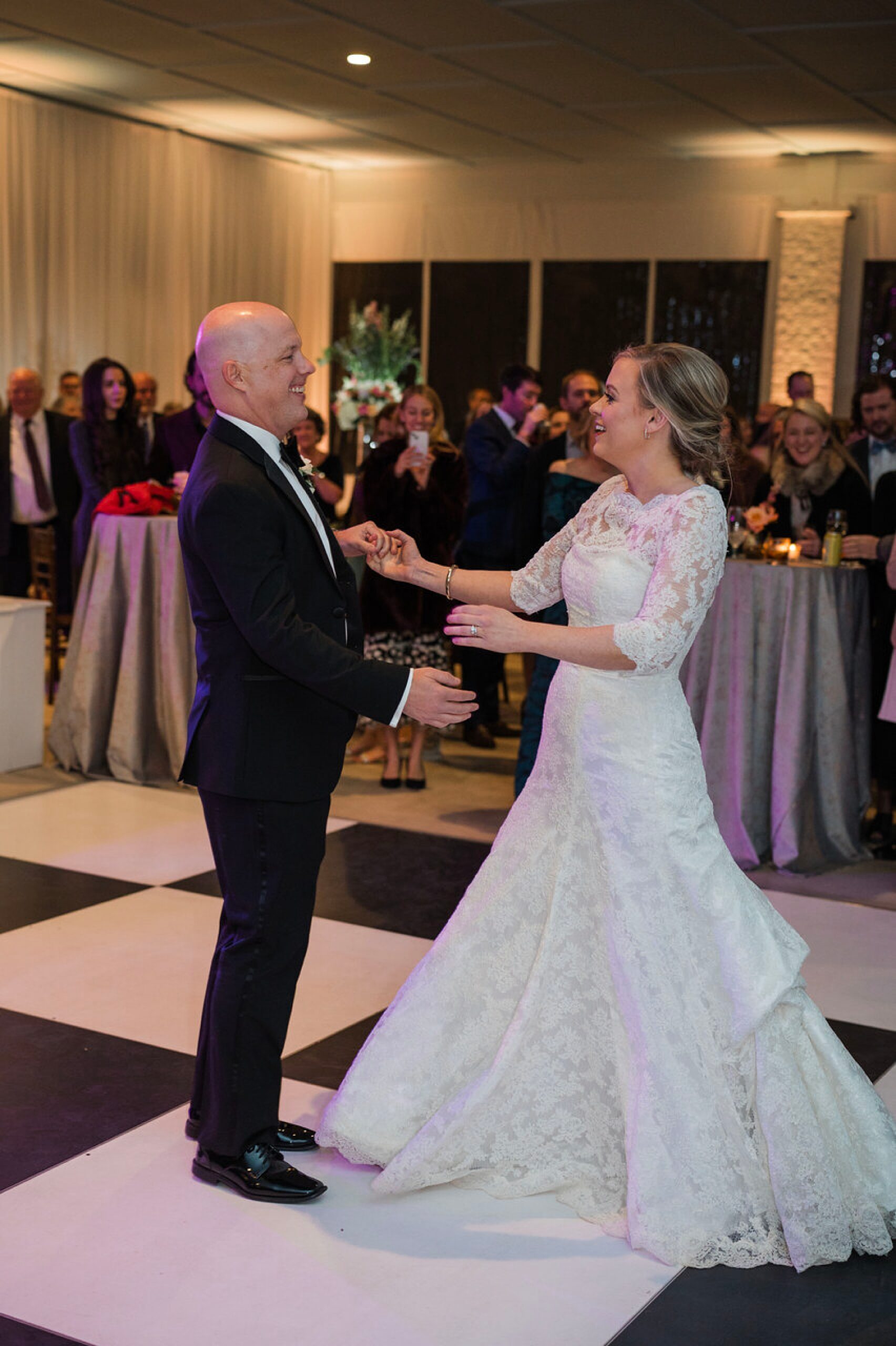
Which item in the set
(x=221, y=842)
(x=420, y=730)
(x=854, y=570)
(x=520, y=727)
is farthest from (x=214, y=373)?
(x=520, y=727)

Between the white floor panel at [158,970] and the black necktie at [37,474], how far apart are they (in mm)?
3831

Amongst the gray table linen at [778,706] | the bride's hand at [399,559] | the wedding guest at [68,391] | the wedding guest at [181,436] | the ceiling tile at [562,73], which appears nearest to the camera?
the bride's hand at [399,559]

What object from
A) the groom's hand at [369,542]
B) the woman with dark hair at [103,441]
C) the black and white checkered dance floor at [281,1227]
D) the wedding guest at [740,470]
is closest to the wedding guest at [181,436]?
the woman with dark hair at [103,441]

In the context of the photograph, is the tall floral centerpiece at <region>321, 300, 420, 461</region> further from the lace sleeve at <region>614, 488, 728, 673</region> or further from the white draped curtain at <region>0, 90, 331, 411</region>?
the lace sleeve at <region>614, 488, 728, 673</region>

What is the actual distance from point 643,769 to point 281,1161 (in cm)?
96

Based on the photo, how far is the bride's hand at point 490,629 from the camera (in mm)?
2453

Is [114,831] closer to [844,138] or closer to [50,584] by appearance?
[50,584]

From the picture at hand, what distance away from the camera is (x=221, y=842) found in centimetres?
255

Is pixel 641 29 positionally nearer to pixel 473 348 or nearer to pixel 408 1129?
pixel 473 348

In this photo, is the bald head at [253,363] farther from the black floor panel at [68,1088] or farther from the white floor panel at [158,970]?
the white floor panel at [158,970]

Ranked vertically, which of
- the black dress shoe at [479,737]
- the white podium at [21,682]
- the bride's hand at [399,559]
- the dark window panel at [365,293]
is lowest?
the black dress shoe at [479,737]

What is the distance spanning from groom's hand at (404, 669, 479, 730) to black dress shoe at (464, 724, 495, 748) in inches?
178

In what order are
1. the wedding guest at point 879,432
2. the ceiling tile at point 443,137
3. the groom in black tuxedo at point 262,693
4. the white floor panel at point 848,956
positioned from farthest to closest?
1. the ceiling tile at point 443,137
2. the wedding guest at point 879,432
3. the white floor panel at point 848,956
4. the groom in black tuxedo at point 262,693

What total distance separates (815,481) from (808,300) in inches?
277
